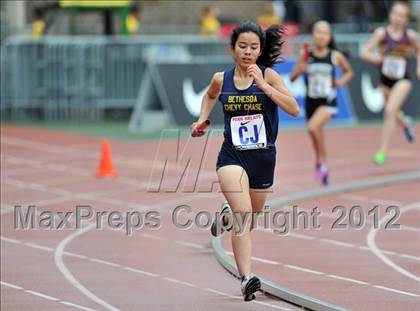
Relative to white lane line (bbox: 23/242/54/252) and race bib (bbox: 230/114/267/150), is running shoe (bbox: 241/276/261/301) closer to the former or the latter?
race bib (bbox: 230/114/267/150)

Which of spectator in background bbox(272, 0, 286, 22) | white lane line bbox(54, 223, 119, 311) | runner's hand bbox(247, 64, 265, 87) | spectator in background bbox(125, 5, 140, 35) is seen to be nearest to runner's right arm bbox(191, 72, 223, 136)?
runner's hand bbox(247, 64, 265, 87)

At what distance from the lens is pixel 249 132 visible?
936 cm

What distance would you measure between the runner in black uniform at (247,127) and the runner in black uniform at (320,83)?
681 centimetres

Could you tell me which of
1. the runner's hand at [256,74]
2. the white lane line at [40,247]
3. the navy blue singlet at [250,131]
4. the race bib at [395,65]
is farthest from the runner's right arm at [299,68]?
the runner's hand at [256,74]

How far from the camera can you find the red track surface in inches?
382

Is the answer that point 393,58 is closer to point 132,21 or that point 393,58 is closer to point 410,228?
point 410,228

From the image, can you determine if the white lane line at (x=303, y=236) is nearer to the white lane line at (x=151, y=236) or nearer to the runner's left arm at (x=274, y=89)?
the white lane line at (x=151, y=236)

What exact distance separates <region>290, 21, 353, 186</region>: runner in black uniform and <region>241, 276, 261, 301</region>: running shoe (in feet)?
23.6

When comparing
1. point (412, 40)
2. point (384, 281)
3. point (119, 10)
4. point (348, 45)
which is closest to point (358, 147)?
point (412, 40)

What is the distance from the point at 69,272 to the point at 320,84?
21.4 ft

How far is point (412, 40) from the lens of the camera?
18.0 meters

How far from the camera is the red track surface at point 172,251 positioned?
9711 mm

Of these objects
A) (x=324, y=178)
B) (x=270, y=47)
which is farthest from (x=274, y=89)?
(x=324, y=178)

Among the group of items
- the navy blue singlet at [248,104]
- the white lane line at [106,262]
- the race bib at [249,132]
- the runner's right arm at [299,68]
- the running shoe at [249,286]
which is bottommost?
A: the white lane line at [106,262]
